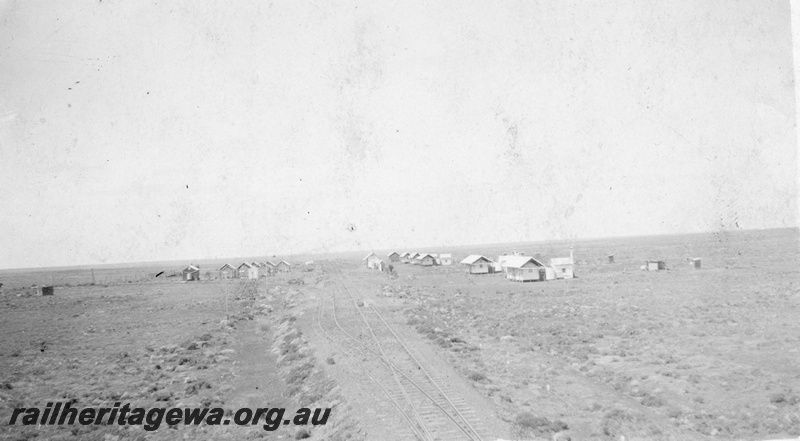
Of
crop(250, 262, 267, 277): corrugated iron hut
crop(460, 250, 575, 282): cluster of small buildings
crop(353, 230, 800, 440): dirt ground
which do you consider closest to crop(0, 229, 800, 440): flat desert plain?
crop(353, 230, 800, 440): dirt ground

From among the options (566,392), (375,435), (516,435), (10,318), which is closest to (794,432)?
(566,392)

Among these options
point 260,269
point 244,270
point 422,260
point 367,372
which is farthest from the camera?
point 422,260

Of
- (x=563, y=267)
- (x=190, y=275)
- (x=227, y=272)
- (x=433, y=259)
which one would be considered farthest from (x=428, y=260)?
(x=190, y=275)

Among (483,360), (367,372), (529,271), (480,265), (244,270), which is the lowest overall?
(483,360)

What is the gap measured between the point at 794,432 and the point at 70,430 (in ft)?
86.5

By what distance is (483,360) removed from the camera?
21.7m

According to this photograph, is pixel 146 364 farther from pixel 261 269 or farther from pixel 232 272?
pixel 261 269

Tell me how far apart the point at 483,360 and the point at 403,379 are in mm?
5339

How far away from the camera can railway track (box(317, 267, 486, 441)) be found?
1346cm

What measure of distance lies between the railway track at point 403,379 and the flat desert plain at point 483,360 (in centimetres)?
26

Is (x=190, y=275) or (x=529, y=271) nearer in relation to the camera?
(x=529, y=271)

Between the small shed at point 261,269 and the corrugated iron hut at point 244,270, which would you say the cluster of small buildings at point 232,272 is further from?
the small shed at point 261,269

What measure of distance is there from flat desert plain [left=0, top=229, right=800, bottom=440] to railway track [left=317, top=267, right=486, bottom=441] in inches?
10.3

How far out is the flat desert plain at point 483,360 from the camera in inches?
574
